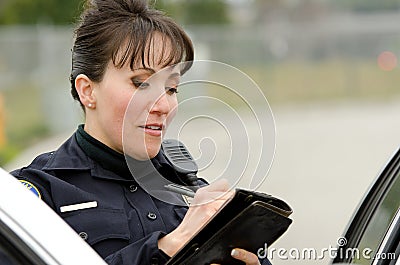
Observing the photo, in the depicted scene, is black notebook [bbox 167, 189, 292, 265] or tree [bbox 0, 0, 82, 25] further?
tree [bbox 0, 0, 82, 25]

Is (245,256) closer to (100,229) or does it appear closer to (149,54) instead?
(100,229)

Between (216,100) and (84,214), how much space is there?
46 centimetres

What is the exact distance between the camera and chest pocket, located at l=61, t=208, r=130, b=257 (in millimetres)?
2541

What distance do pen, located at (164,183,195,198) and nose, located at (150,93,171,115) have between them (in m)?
0.19

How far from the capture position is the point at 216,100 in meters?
2.53

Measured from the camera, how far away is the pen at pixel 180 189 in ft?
8.07

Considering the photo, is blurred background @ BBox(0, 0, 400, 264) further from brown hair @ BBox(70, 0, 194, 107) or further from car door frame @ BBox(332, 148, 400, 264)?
brown hair @ BBox(70, 0, 194, 107)

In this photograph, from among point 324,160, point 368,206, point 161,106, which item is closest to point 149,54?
point 161,106

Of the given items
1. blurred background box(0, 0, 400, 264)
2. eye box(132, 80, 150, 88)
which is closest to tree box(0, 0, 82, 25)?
blurred background box(0, 0, 400, 264)

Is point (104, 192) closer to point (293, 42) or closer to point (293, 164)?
point (293, 164)

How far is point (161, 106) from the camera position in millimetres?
2561

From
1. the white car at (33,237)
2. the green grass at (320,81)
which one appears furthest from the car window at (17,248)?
the green grass at (320,81)

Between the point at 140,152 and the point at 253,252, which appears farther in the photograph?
the point at 140,152

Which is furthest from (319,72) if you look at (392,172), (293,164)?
(392,172)
